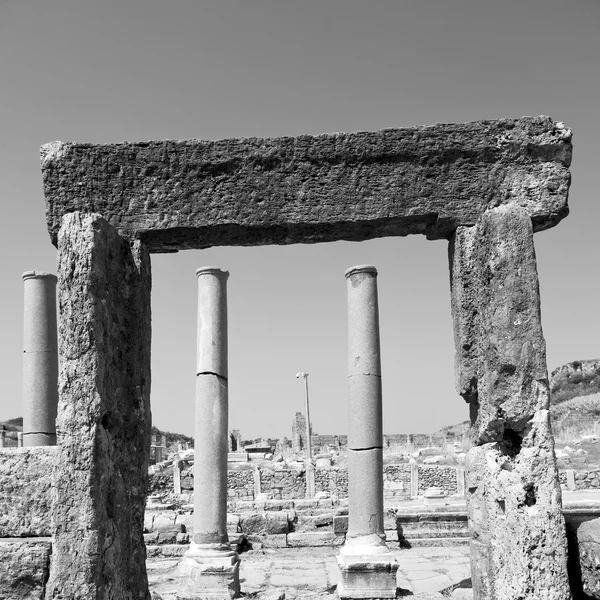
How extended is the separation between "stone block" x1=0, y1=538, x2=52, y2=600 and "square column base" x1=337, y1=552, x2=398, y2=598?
530 centimetres

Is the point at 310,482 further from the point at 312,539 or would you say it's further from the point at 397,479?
the point at 312,539

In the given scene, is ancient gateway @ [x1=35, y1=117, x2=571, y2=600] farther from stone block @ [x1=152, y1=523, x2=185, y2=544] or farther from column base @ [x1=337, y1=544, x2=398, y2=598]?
stone block @ [x1=152, y1=523, x2=185, y2=544]

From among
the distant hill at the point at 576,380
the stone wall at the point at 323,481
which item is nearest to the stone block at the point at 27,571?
the stone wall at the point at 323,481

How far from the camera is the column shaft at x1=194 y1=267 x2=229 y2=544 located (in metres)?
10.00

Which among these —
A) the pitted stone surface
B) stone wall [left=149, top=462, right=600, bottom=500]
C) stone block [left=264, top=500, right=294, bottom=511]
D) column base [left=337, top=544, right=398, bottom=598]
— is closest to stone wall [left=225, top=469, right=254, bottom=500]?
stone wall [left=149, top=462, right=600, bottom=500]

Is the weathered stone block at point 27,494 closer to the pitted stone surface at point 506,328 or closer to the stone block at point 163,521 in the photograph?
the pitted stone surface at point 506,328

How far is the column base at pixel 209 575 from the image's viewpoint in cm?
912

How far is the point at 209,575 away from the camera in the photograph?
30.6 ft

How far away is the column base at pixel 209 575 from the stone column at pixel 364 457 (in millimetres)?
1528

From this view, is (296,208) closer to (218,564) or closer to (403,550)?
(218,564)

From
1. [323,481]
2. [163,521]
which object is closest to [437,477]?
[323,481]

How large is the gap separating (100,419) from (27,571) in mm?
1089

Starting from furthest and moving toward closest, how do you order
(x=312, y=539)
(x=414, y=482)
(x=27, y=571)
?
(x=414, y=482), (x=312, y=539), (x=27, y=571)

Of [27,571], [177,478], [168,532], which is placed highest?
→ [27,571]
